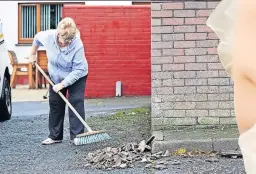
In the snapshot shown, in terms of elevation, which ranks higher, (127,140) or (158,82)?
(158,82)

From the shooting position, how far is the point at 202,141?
207 inches

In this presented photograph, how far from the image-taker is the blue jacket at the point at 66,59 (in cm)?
608

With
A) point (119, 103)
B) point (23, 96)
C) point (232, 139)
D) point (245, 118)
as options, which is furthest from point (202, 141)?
point (23, 96)

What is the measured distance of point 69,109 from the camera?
20.5 feet

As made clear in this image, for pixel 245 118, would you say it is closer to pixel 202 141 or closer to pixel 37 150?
pixel 202 141

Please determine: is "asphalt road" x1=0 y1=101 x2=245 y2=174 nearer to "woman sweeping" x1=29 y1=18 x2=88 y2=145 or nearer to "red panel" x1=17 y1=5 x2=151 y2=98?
"woman sweeping" x1=29 y1=18 x2=88 y2=145

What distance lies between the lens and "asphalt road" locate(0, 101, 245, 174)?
4.70m

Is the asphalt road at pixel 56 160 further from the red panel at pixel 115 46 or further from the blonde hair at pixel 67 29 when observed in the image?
the red panel at pixel 115 46

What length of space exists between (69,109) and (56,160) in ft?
3.34

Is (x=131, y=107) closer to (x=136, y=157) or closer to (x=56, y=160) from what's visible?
(x=56, y=160)

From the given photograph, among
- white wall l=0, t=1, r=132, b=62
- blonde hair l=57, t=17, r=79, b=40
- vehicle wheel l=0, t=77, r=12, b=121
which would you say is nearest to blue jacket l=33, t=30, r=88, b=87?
blonde hair l=57, t=17, r=79, b=40

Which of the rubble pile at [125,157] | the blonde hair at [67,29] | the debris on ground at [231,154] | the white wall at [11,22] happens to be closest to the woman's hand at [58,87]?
the blonde hair at [67,29]

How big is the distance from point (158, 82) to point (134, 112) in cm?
288

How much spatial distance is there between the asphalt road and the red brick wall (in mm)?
5429
